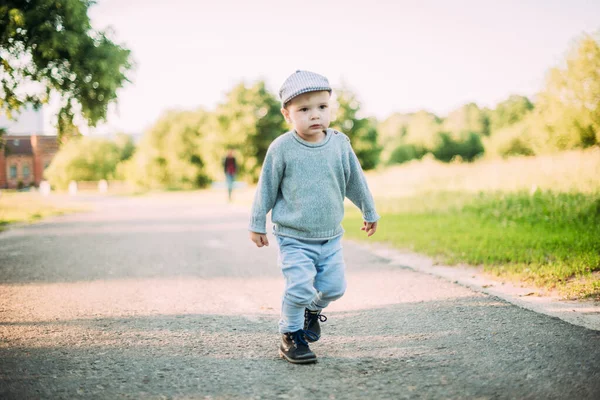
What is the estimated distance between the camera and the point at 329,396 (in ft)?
7.23

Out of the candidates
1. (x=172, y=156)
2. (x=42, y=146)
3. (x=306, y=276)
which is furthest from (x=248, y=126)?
(x=306, y=276)

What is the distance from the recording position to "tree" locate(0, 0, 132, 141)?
31.2 feet

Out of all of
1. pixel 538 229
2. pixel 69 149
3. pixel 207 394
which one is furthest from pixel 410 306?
pixel 69 149

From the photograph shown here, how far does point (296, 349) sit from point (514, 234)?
4.99 metres

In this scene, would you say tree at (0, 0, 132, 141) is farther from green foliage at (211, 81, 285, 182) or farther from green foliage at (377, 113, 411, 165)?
green foliage at (377, 113, 411, 165)

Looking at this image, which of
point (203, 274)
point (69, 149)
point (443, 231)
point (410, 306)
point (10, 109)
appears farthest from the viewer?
point (69, 149)

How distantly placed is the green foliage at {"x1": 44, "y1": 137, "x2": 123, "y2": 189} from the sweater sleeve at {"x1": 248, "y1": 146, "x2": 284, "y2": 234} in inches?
2868

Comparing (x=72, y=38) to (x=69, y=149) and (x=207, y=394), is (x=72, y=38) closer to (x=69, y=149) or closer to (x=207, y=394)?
(x=207, y=394)

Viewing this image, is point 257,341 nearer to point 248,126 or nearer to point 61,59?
point 61,59

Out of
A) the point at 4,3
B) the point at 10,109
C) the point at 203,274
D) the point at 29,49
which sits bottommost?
the point at 203,274

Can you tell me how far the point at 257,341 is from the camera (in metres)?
3.06

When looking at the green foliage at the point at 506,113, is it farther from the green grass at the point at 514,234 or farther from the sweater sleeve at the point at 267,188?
the sweater sleeve at the point at 267,188

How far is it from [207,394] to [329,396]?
1.99 feet

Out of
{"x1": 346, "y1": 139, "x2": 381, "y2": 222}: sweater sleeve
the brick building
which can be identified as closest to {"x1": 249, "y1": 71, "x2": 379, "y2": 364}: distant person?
{"x1": 346, "y1": 139, "x2": 381, "y2": 222}: sweater sleeve
